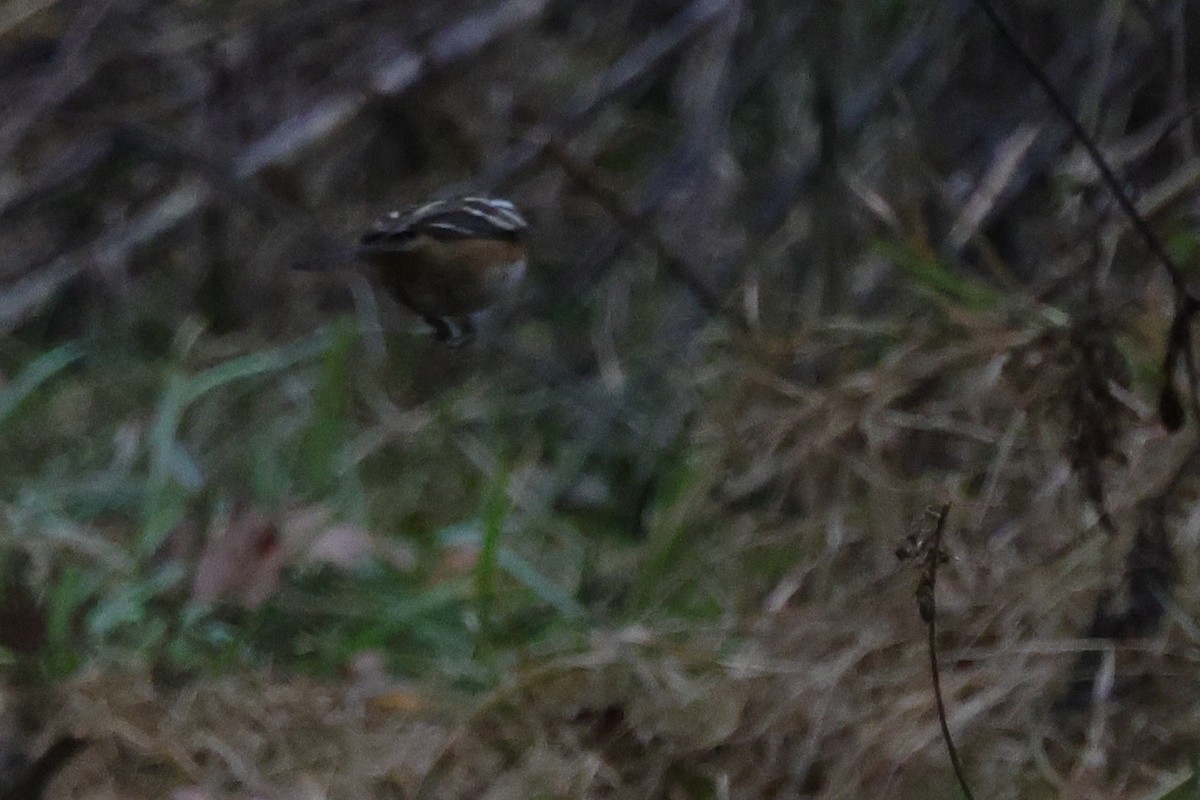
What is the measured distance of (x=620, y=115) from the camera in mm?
4328

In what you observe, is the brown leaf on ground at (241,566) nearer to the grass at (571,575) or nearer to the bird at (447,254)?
the grass at (571,575)

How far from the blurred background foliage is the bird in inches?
7.2

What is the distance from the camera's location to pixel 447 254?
305cm

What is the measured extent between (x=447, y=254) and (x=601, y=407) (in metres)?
0.53

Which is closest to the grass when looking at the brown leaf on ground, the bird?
the brown leaf on ground

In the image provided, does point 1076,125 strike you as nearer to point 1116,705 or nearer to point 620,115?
point 1116,705

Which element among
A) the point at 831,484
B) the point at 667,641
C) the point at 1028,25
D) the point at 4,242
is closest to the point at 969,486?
the point at 831,484

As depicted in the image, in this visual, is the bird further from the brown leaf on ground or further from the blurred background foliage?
the brown leaf on ground

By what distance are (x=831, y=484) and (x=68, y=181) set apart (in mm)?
1631

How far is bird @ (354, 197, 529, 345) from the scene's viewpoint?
303 cm

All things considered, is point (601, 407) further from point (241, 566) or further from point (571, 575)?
point (241, 566)

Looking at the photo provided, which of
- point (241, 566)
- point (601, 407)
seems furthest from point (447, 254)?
point (241, 566)

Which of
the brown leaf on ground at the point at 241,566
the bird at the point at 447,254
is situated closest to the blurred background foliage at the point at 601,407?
the brown leaf on ground at the point at 241,566

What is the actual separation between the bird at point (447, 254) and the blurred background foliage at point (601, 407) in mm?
182
